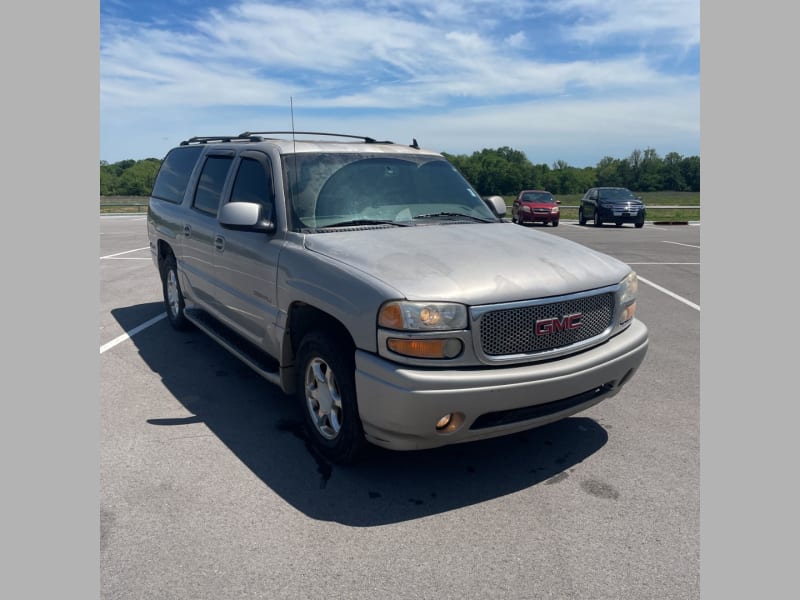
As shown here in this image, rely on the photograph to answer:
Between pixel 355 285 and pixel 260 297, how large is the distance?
127cm

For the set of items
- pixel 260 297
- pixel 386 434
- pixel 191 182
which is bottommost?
pixel 386 434

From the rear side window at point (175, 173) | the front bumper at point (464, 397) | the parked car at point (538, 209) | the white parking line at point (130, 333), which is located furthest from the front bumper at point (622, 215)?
the front bumper at point (464, 397)

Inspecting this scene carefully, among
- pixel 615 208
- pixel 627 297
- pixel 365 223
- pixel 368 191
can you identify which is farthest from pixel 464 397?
pixel 615 208

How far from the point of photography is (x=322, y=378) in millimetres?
3820

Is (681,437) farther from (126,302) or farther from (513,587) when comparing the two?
(126,302)

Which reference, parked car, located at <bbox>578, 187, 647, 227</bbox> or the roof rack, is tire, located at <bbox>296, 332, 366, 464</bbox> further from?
parked car, located at <bbox>578, 187, 647, 227</bbox>

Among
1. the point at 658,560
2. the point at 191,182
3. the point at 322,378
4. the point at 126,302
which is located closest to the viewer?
the point at 658,560

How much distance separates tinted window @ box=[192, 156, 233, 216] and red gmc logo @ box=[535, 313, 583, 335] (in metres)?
3.14

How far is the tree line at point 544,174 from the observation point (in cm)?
5734

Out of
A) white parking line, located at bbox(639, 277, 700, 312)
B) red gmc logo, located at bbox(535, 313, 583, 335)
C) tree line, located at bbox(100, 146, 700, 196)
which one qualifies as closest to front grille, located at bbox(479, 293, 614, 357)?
red gmc logo, located at bbox(535, 313, 583, 335)

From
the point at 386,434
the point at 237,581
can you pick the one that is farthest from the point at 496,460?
the point at 237,581

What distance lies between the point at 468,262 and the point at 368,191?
4.31 ft

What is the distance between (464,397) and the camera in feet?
10.4

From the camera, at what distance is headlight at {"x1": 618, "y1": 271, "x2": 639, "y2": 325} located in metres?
3.94
